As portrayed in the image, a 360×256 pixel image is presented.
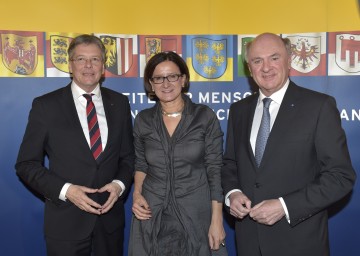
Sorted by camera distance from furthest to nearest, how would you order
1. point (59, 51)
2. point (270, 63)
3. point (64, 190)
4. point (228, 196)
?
1. point (59, 51)
2. point (64, 190)
3. point (228, 196)
4. point (270, 63)

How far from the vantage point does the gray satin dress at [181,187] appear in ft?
8.61

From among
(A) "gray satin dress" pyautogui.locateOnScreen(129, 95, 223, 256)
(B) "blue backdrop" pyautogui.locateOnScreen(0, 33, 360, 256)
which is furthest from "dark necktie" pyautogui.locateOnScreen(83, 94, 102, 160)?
(B) "blue backdrop" pyautogui.locateOnScreen(0, 33, 360, 256)

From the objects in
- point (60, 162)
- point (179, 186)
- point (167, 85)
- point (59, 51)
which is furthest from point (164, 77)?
point (59, 51)

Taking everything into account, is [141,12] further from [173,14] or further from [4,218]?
[4,218]

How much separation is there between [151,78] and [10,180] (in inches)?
60.2

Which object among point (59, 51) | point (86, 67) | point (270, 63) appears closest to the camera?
point (270, 63)

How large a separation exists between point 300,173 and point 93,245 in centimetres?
142

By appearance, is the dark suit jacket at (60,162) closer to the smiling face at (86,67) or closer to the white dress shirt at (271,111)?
the smiling face at (86,67)

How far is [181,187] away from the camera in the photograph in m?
2.63

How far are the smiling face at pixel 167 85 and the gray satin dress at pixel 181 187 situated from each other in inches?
6.4

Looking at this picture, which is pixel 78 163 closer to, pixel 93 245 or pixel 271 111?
pixel 93 245

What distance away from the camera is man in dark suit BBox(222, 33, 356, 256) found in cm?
212

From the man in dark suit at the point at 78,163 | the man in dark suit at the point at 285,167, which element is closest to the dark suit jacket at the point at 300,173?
the man in dark suit at the point at 285,167

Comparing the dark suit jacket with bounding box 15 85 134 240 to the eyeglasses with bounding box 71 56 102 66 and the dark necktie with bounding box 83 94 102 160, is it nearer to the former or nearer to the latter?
the dark necktie with bounding box 83 94 102 160
